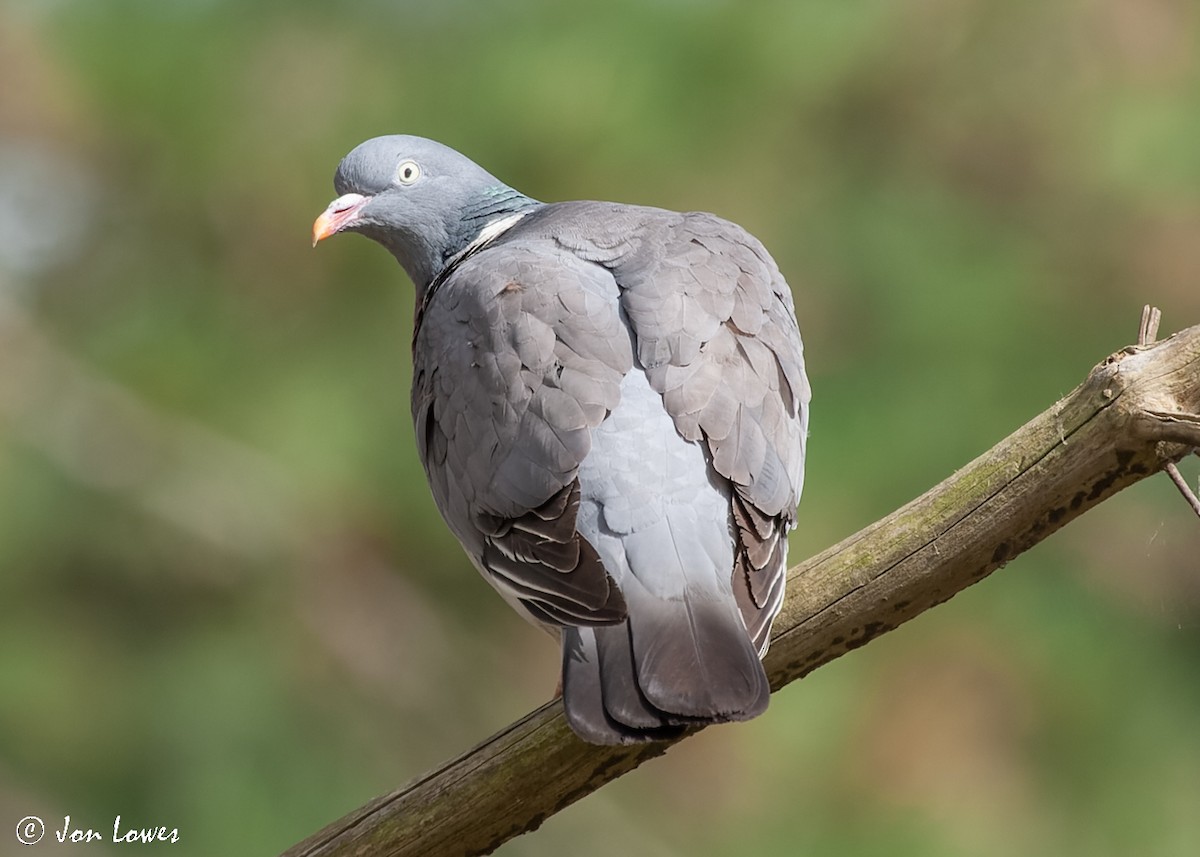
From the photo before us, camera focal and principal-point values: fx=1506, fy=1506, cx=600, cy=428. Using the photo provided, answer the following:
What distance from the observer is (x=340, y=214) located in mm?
3459

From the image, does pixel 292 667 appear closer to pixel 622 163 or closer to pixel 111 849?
pixel 111 849

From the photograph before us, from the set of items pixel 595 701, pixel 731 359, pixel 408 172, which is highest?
pixel 731 359

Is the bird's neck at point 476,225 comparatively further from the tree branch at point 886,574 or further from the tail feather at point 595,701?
the tail feather at point 595,701

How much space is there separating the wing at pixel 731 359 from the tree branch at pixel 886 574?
0.15 m

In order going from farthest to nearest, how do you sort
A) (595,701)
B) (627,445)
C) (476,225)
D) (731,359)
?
(476,225), (731,359), (627,445), (595,701)

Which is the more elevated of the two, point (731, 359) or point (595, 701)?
point (731, 359)

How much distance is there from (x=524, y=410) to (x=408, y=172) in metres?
1.24

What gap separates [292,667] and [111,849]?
31.0 inches

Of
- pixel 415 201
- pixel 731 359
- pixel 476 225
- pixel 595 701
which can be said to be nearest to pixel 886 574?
pixel 731 359

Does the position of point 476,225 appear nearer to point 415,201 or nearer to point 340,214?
point 415,201

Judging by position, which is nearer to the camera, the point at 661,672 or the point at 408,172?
the point at 661,672

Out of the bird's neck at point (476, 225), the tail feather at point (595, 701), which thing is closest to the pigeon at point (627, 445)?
the tail feather at point (595, 701)

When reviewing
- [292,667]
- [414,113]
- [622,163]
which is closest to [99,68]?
[414,113]

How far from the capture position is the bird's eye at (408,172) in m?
3.49
